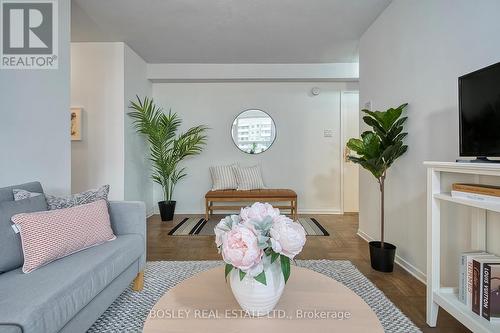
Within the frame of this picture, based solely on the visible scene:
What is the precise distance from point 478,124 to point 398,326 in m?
1.26

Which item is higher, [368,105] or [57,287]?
[368,105]

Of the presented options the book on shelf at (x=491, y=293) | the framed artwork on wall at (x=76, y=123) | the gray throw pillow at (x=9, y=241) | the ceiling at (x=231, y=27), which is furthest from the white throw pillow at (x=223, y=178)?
the book on shelf at (x=491, y=293)

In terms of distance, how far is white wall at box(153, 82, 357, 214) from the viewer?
4.67 meters

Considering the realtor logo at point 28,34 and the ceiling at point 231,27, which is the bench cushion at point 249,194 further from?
the realtor logo at point 28,34

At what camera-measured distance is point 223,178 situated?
4.43 meters

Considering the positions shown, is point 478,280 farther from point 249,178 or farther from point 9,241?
point 249,178

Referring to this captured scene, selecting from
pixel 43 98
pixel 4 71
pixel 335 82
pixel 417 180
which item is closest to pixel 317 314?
pixel 417 180

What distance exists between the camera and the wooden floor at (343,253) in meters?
1.74

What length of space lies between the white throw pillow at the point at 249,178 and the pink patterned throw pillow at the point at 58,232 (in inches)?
109

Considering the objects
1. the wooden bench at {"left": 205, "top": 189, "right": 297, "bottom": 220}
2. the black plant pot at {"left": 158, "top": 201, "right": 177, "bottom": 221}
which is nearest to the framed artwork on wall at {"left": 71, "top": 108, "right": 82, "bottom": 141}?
the black plant pot at {"left": 158, "top": 201, "right": 177, "bottom": 221}

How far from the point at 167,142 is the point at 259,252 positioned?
4.13 metres

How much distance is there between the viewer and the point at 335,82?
4.63 m

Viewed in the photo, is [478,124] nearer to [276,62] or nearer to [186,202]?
[276,62]

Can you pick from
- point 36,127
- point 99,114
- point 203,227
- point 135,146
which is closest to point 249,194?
point 203,227
